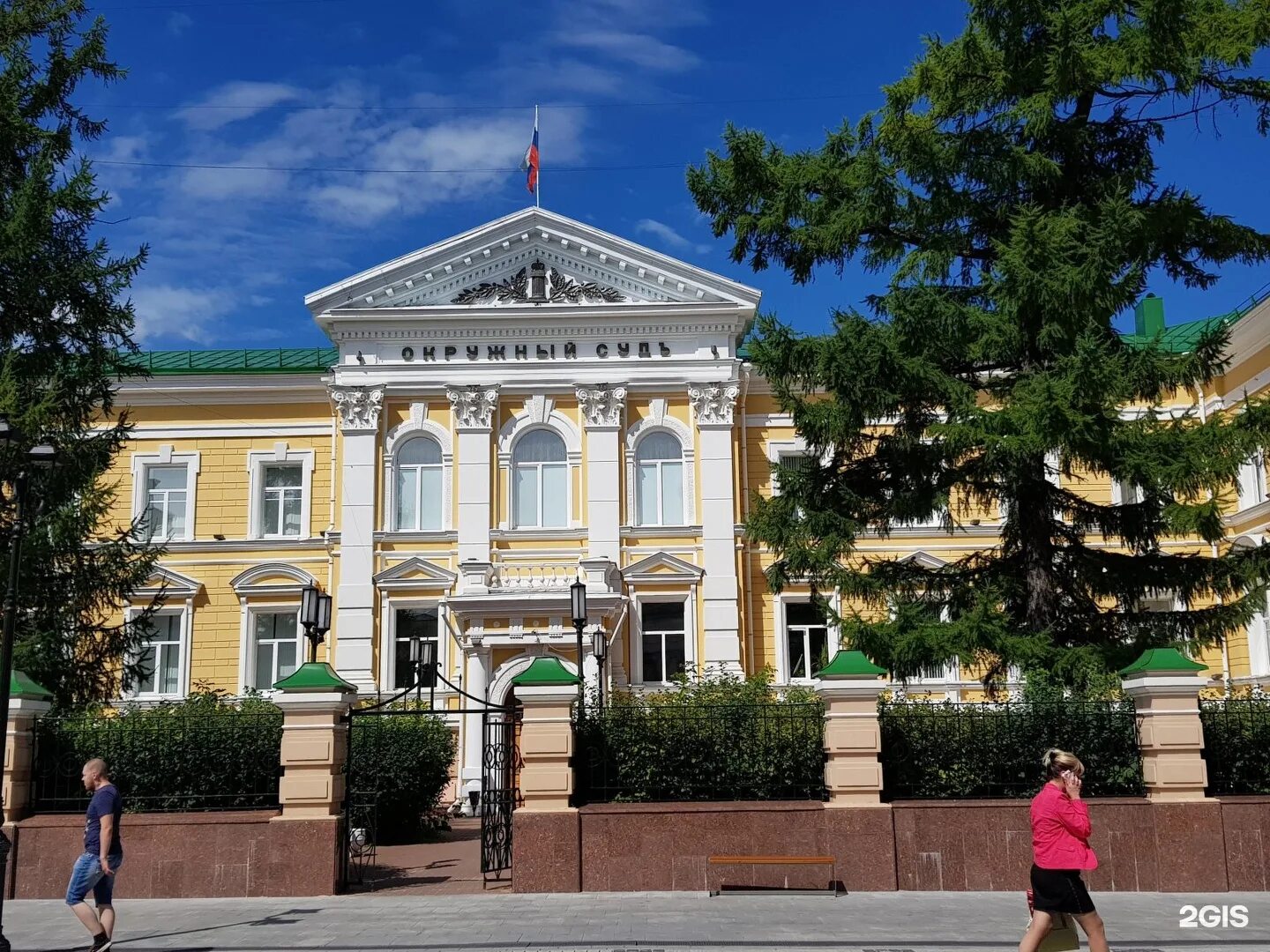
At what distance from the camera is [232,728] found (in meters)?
15.2

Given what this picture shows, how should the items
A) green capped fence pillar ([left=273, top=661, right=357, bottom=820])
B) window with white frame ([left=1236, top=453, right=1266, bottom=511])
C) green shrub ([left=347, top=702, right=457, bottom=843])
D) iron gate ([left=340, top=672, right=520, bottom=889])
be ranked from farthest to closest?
window with white frame ([left=1236, top=453, right=1266, bottom=511]), green shrub ([left=347, top=702, right=457, bottom=843]), iron gate ([left=340, top=672, right=520, bottom=889]), green capped fence pillar ([left=273, top=661, right=357, bottom=820])

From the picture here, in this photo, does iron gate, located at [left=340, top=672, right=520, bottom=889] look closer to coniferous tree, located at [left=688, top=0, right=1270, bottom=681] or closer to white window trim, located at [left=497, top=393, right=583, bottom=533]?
coniferous tree, located at [left=688, top=0, right=1270, bottom=681]

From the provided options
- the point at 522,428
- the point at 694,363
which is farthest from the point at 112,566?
the point at 694,363

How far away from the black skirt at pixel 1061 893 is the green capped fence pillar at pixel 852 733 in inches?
207

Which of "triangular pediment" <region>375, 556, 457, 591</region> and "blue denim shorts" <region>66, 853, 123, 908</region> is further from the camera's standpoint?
"triangular pediment" <region>375, 556, 457, 591</region>

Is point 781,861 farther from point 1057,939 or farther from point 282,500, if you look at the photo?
point 282,500

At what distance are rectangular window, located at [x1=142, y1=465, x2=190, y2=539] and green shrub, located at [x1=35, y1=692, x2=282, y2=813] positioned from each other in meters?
17.1

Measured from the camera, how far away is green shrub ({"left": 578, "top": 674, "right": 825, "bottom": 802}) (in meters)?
14.7

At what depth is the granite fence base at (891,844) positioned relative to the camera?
13992mm

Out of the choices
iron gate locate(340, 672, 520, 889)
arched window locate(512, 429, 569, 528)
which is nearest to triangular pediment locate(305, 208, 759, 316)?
arched window locate(512, 429, 569, 528)

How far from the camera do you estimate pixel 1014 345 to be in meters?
17.1

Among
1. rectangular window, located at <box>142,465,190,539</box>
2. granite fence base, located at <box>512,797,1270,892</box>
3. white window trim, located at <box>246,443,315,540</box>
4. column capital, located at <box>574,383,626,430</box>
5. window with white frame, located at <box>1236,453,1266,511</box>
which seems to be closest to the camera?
granite fence base, located at <box>512,797,1270,892</box>

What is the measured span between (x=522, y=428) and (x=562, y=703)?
55.2 feet

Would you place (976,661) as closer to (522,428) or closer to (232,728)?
(232,728)
